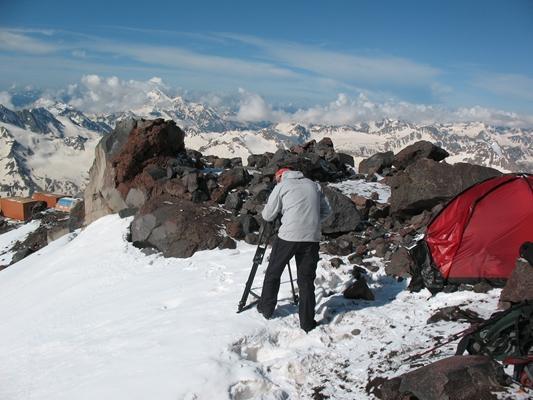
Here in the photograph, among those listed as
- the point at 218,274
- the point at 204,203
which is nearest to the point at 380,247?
A: the point at 218,274

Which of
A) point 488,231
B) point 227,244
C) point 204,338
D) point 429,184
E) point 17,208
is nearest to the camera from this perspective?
point 204,338

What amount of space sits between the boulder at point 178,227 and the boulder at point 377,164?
10384 millimetres

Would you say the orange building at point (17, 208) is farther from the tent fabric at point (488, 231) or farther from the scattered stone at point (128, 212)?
the tent fabric at point (488, 231)

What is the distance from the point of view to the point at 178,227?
16484mm

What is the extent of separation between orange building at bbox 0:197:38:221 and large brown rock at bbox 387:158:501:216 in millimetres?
58091

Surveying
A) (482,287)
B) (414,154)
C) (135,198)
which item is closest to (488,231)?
(482,287)

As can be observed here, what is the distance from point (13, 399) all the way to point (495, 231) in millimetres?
11142

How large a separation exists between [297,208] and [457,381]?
444 centimetres

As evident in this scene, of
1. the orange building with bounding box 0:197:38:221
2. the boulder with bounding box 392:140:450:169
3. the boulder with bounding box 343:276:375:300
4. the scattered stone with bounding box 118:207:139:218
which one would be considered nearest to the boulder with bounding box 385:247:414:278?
the boulder with bounding box 343:276:375:300

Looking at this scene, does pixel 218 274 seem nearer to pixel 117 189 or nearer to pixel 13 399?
pixel 13 399

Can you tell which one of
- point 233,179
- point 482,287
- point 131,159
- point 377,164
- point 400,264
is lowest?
point 400,264

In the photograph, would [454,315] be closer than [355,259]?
Yes

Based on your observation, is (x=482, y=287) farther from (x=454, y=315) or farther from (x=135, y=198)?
(x=135, y=198)

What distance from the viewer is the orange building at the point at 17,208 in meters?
61.8
